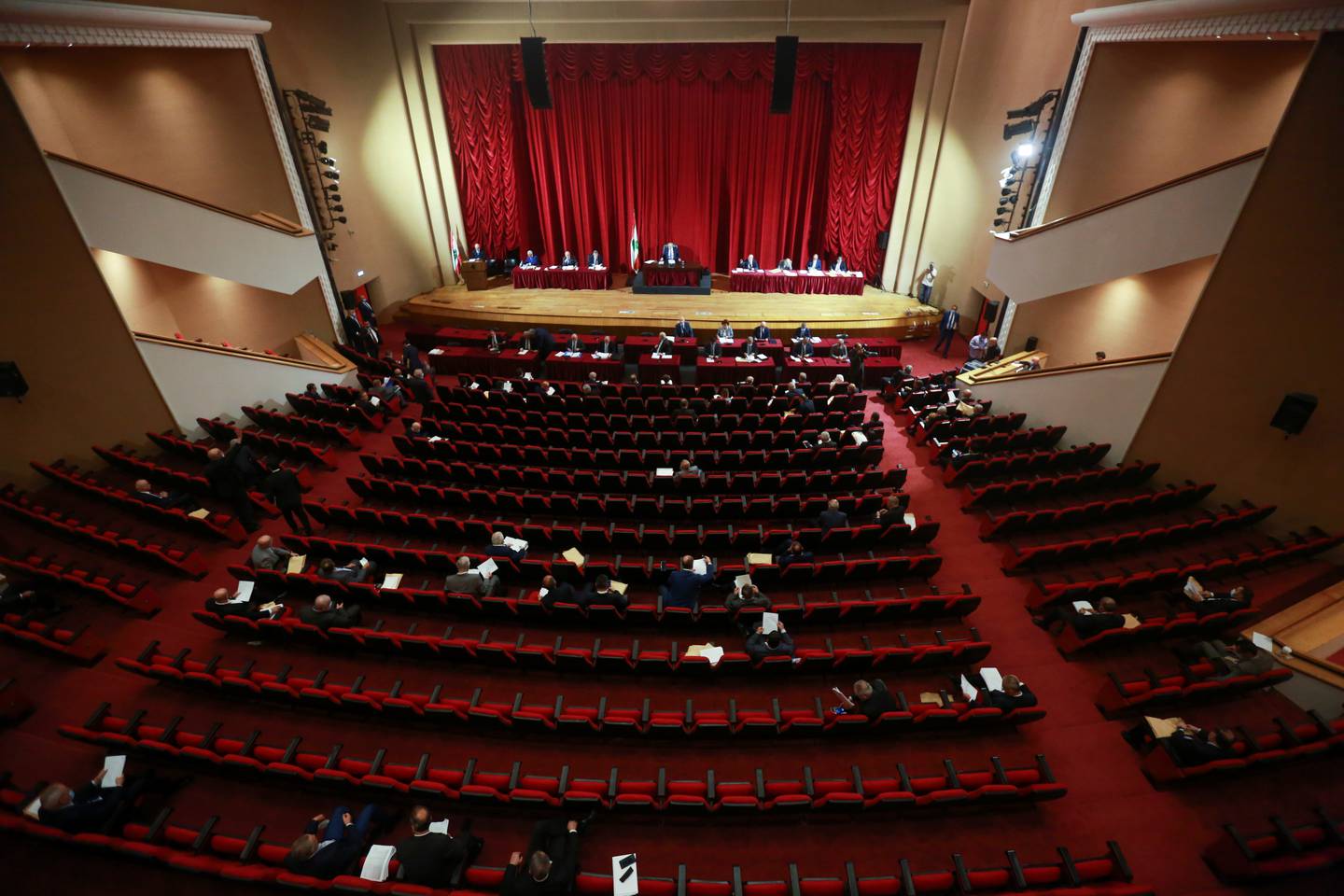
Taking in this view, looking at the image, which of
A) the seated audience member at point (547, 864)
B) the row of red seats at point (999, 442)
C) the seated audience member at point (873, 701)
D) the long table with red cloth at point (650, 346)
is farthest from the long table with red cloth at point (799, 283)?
the seated audience member at point (547, 864)

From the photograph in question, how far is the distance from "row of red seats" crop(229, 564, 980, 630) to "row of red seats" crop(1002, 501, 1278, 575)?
1.07 m

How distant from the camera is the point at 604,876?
345 centimetres

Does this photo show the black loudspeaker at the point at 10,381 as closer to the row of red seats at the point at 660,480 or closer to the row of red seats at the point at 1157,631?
the row of red seats at the point at 660,480

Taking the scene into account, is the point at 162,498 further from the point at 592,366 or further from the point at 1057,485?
the point at 1057,485

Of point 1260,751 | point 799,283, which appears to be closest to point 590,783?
point 1260,751

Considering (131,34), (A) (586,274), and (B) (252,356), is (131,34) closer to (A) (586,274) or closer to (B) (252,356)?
(B) (252,356)

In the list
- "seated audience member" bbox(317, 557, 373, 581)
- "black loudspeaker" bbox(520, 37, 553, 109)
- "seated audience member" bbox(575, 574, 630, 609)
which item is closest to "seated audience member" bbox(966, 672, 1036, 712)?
"seated audience member" bbox(575, 574, 630, 609)

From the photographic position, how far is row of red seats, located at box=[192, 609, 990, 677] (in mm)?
4684

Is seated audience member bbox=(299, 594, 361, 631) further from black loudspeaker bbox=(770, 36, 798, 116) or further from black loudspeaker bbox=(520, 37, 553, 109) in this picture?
black loudspeaker bbox=(770, 36, 798, 116)

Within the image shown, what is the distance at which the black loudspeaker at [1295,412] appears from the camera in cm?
580

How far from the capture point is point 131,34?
7453 millimetres

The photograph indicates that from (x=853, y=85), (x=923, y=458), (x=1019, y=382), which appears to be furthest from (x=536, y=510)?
(x=853, y=85)

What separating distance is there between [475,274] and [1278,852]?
15832 millimetres

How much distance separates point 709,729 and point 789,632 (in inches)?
55.3
